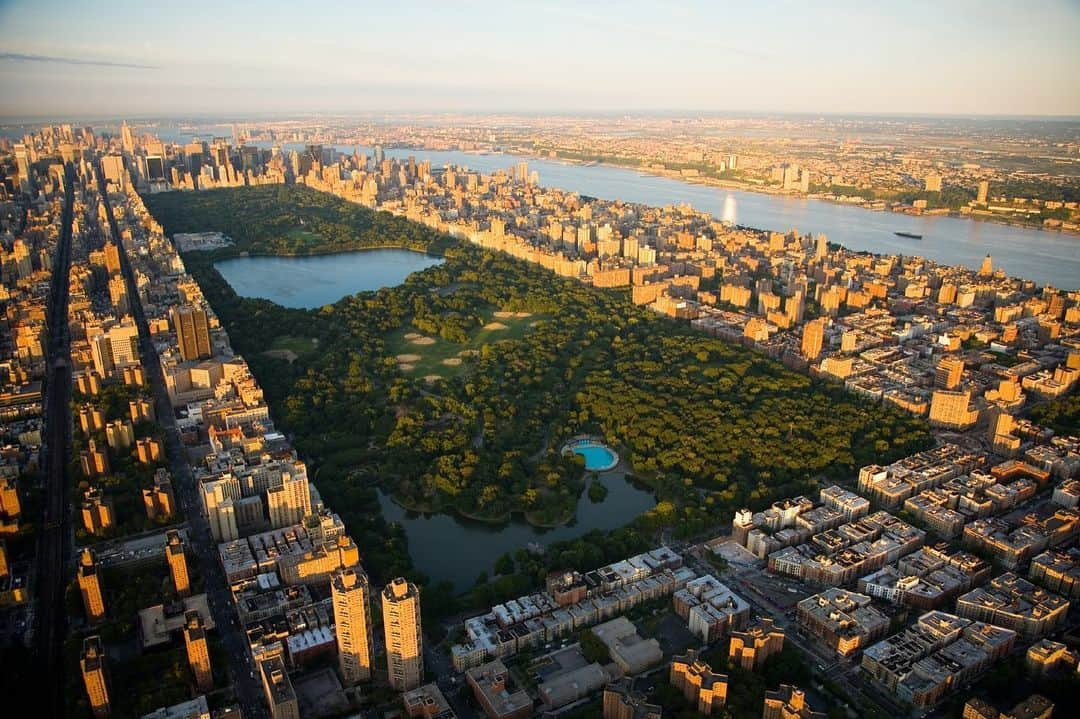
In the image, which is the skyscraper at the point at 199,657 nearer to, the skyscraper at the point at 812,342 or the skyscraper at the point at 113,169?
the skyscraper at the point at 812,342

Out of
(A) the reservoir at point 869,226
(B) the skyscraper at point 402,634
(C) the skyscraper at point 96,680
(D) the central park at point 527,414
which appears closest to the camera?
(C) the skyscraper at point 96,680

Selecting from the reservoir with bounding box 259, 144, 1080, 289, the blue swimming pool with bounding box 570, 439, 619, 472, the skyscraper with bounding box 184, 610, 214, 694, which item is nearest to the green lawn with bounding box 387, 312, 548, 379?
the blue swimming pool with bounding box 570, 439, 619, 472

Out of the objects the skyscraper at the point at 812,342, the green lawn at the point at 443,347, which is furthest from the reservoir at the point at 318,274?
the skyscraper at the point at 812,342

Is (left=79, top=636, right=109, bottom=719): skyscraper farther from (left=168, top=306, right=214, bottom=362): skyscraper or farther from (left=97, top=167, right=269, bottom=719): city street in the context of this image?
(left=168, top=306, right=214, bottom=362): skyscraper

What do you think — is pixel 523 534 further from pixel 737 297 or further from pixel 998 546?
pixel 737 297

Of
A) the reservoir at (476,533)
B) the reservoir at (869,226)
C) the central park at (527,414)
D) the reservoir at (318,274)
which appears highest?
the reservoir at (869,226)

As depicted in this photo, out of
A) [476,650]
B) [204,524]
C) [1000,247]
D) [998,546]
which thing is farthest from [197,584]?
[1000,247]

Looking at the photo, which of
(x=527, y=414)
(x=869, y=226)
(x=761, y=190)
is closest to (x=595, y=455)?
(x=527, y=414)

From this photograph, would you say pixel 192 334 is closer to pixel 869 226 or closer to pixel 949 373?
pixel 949 373
